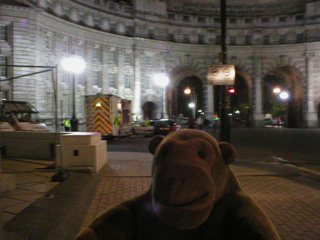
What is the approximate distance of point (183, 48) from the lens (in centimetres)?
5484

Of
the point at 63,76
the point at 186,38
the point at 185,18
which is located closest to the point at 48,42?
the point at 63,76

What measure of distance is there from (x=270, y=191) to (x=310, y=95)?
52.1 meters

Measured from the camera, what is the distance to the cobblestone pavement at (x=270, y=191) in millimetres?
5086

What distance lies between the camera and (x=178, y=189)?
1.82m

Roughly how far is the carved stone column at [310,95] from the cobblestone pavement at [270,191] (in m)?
46.9

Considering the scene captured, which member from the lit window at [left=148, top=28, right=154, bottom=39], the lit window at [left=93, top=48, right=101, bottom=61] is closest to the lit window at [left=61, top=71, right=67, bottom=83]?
the lit window at [left=93, top=48, right=101, bottom=61]

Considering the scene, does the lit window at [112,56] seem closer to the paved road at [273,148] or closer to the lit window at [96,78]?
the lit window at [96,78]

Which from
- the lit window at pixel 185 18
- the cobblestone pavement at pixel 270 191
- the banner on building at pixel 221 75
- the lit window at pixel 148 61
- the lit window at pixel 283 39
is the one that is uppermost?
the lit window at pixel 185 18

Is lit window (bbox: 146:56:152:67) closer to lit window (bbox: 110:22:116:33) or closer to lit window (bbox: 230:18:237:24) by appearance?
lit window (bbox: 110:22:116:33)

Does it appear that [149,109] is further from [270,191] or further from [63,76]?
[270,191]

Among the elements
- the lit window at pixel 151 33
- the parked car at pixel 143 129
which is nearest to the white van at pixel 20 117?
the parked car at pixel 143 129

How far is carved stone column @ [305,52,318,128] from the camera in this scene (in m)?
52.6

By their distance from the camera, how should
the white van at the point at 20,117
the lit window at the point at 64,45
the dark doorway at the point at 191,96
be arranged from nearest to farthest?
the white van at the point at 20,117
the lit window at the point at 64,45
the dark doorway at the point at 191,96

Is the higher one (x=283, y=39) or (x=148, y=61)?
(x=283, y=39)
